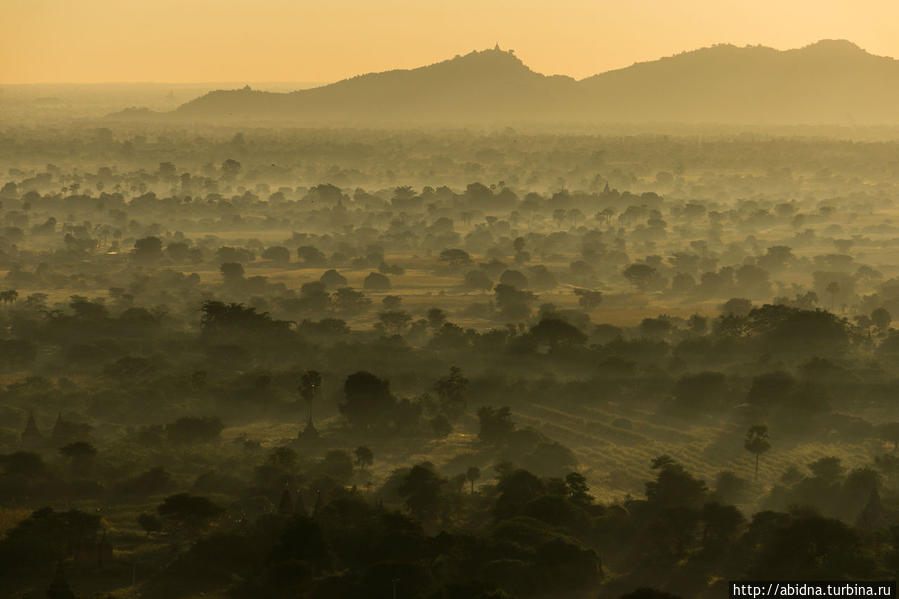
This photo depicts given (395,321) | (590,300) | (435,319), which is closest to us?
(395,321)

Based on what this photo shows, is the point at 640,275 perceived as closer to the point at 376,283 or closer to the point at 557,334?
the point at 376,283

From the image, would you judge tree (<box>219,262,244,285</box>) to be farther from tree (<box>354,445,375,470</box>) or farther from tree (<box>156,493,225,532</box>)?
tree (<box>156,493,225,532</box>)

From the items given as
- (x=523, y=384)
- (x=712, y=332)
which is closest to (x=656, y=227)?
(x=712, y=332)

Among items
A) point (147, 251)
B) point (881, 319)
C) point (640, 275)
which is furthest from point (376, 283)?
point (881, 319)

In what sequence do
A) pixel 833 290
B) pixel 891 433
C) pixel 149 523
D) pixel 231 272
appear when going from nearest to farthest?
1. pixel 149 523
2. pixel 891 433
3. pixel 833 290
4. pixel 231 272

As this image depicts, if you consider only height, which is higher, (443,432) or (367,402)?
(367,402)

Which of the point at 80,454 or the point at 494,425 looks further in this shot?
the point at 494,425

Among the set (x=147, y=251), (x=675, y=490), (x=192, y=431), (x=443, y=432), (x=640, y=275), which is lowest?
(x=443, y=432)

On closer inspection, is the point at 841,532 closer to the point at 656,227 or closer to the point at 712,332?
the point at 712,332
